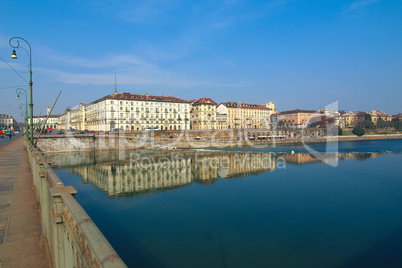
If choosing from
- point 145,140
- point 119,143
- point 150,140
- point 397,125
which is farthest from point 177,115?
point 397,125

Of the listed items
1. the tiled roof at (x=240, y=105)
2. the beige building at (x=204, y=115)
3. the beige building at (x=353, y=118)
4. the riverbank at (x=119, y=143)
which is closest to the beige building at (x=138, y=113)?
the beige building at (x=204, y=115)

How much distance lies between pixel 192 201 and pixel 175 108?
211ft

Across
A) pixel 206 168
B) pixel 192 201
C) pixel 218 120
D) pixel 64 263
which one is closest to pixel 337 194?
pixel 192 201

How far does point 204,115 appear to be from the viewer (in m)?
94.1

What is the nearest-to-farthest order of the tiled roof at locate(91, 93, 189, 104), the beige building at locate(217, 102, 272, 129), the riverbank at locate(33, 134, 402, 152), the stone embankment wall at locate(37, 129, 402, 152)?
the riverbank at locate(33, 134, 402, 152) → the stone embankment wall at locate(37, 129, 402, 152) → the tiled roof at locate(91, 93, 189, 104) → the beige building at locate(217, 102, 272, 129)

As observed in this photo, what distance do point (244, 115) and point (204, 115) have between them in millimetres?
23623

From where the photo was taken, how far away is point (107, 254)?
7.77 feet

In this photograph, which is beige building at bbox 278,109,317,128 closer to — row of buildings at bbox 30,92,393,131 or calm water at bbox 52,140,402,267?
row of buildings at bbox 30,92,393,131

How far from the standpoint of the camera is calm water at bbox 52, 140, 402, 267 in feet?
39.9

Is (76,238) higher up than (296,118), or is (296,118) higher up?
(296,118)

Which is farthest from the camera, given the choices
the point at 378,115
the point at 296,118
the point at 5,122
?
the point at 378,115

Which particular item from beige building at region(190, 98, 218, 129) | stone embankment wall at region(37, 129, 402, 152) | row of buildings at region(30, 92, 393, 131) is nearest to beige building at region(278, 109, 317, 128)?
row of buildings at region(30, 92, 393, 131)

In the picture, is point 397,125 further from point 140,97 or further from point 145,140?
point 145,140

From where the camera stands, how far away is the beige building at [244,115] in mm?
104919
